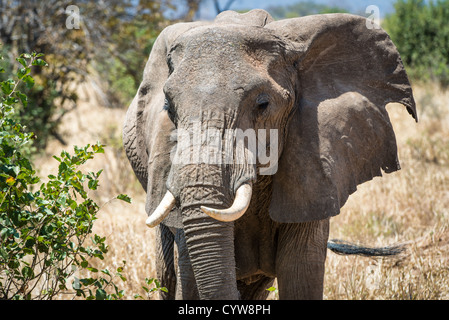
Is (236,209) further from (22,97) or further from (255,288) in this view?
(255,288)

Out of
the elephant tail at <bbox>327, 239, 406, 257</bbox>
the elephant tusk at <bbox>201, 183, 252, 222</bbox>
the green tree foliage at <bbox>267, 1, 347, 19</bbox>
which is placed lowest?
the elephant tusk at <bbox>201, 183, 252, 222</bbox>

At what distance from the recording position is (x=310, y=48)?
380cm

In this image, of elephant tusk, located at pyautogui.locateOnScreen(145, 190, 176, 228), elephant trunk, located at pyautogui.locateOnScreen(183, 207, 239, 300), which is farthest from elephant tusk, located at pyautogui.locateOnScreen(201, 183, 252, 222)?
elephant tusk, located at pyautogui.locateOnScreen(145, 190, 176, 228)

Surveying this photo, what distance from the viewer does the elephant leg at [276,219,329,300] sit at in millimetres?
3834

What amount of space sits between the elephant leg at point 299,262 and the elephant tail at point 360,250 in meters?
1.28

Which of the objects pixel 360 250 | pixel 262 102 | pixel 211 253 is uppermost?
pixel 262 102

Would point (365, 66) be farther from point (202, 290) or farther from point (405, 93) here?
point (202, 290)

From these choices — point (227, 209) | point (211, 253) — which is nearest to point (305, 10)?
point (211, 253)

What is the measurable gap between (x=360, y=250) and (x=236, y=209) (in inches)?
92.3

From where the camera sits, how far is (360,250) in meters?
5.16

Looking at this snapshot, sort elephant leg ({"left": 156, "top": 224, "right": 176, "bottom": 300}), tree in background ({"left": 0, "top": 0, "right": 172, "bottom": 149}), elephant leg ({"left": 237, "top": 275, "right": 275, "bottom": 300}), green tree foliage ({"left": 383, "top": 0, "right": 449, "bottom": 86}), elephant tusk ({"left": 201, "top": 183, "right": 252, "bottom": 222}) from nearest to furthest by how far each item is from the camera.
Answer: elephant tusk ({"left": 201, "top": 183, "right": 252, "bottom": 222})
elephant leg ({"left": 156, "top": 224, "right": 176, "bottom": 300})
elephant leg ({"left": 237, "top": 275, "right": 275, "bottom": 300})
tree in background ({"left": 0, "top": 0, "right": 172, "bottom": 149})
green tree foliage ({"left": 383, "top": 0, "right": 449, "bottom": 86})

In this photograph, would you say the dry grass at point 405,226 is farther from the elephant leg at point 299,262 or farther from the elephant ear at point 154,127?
the elephant ear at point 154,127

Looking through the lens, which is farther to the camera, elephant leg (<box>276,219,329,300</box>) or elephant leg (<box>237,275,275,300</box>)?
elephant leg (<box>237,275,275,300</box>)

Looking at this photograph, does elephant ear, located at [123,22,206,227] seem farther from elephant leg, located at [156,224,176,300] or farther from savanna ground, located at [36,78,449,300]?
savanna ground, located at [36,78,449,300]
